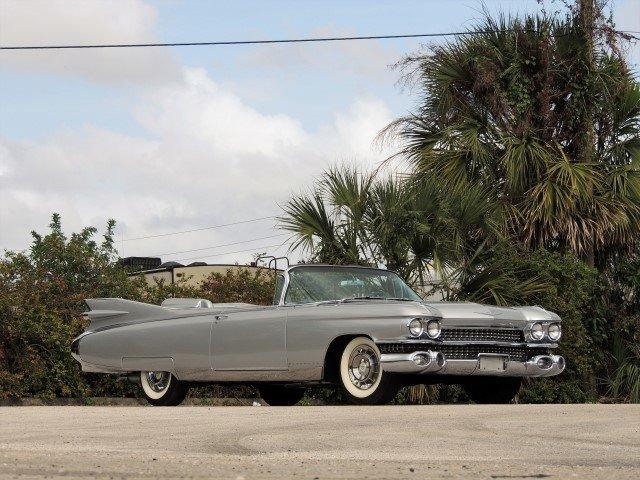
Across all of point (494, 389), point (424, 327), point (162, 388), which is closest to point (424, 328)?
point (424, 327)

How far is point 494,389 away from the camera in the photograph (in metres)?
13.5

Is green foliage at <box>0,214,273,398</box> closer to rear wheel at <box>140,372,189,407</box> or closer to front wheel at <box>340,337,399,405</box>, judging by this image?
rear wheel at <box>140,372,189,407</box>

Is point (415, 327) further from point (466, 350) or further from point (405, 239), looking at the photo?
point (405, 239)

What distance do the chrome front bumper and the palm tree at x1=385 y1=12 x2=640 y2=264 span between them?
6893 millimetres

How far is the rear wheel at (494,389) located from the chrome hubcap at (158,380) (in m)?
3.31

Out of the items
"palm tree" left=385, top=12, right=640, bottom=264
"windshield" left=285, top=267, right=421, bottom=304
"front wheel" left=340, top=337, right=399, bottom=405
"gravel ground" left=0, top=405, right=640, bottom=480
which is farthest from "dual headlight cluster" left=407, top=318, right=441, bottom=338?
"palm tree" left=385, top=12, right=640, bottom=264

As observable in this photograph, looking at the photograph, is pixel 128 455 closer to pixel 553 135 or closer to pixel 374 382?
pixel 374 382

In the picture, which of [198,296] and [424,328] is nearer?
[424,328]

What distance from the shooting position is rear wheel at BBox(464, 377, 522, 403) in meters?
13.3

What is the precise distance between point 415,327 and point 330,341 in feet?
2.90

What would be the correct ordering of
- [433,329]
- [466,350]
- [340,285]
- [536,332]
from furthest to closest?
[340,285]
[536,332]
[466,350]
[433,329]

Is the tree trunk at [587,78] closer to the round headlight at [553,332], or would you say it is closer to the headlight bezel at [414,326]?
the round headlight at [553,332]

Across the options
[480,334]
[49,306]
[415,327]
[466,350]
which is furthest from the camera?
[49,306]

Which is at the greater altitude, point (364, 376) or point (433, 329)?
point (433, 329)
